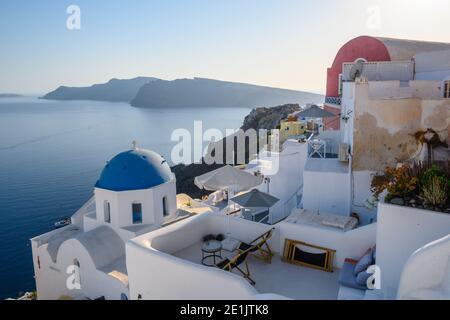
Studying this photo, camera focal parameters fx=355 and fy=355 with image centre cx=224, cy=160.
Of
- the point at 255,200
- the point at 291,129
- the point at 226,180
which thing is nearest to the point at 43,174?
the point at 291,129

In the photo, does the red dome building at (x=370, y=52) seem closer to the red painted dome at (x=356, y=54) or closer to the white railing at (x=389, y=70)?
the red painted dome at (x=356, y=54)

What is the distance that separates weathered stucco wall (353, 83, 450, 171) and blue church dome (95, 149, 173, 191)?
685 centimetres

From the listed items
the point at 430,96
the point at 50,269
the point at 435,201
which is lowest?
the point at 50,269

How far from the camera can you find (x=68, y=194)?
45.5 meters

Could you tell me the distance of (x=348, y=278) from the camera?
646cm

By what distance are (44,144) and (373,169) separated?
8727 cm

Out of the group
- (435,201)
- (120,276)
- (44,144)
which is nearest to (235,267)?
(435,201)

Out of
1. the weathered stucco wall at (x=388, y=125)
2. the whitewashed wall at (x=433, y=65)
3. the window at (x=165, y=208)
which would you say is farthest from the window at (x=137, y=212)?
the whitewashed wall at (x=433, y=65)

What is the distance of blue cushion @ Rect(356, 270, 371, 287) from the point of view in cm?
613

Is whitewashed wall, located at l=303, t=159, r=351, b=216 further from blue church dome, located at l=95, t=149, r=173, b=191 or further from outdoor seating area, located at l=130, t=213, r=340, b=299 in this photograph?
blue church dome, located at l=95, t=149, r=173, b=191

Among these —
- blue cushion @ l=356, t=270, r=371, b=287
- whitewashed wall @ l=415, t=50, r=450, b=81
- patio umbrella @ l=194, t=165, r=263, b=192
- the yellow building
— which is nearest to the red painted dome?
whitewashed wall @ l=415, t=50, r=450, b=81

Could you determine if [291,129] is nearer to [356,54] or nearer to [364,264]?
[356,54]
